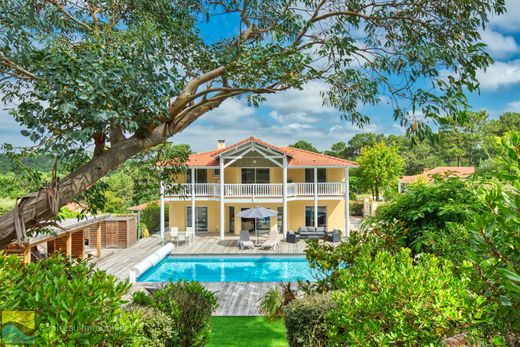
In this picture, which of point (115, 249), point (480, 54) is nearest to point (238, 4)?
point (480, 54)

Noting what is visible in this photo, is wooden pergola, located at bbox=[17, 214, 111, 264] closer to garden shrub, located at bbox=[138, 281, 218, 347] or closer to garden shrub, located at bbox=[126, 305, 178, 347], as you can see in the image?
garden shrub, located at bbox=[138, 281, 218, 347]

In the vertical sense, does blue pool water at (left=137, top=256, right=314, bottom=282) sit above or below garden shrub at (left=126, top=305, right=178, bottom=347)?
below

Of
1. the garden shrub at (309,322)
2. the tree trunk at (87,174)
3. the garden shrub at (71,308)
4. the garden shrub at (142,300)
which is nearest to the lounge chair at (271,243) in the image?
→ the garden shrub at (309,322)

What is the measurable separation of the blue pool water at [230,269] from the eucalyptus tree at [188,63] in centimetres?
969

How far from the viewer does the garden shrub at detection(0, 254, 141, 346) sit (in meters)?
2.29

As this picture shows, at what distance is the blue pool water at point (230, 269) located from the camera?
14.0 metres

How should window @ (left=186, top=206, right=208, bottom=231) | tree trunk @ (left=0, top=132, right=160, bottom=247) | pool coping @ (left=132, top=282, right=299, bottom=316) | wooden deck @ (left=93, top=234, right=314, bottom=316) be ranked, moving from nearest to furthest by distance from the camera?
tree trunk @ (left=0, top=132, right=160, bottom=247) < pool coping @ (left=132, top=282, right=299, bottom=316) < wooden deck @ (left=93, top=234, right=314, bottom=316) < window @ (left=186, top=206, right=208, bottom=231)

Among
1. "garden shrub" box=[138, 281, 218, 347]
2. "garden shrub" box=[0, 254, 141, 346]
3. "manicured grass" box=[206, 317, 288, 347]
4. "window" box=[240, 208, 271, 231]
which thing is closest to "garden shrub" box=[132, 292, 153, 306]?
"garden shrub" box=[138, 281, 218, 347]

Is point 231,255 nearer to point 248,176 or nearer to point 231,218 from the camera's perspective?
point 231,218

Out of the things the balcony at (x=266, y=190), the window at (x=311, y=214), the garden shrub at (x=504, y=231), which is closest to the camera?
the garden shrub at (x=504, y=231)

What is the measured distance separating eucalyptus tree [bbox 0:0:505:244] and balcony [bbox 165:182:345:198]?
14.7 metres

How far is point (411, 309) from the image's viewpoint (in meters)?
2.65

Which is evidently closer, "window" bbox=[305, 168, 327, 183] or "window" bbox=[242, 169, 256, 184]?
"window" bbox=[242, 169, 256, 184]

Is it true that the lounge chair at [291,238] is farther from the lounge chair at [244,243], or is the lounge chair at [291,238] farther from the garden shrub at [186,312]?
the garden shrub at [186,312]
